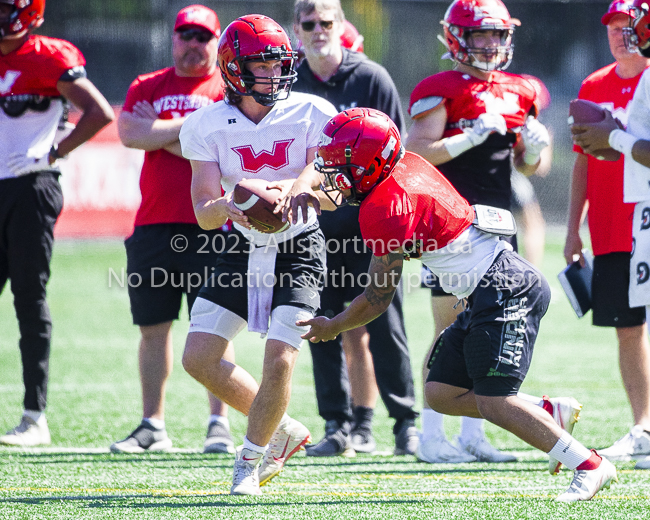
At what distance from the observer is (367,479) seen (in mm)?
3969

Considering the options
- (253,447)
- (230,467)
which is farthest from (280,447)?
(230,467)

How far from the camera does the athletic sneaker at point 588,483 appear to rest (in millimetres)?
3312

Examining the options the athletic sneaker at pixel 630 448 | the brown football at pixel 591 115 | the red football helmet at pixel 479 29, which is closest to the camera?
the brown football at pixel 591 115

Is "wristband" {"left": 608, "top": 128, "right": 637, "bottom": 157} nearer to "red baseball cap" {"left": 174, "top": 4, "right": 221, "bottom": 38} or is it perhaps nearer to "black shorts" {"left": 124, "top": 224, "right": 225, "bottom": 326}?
"black shorts" {"left": 124, "top": 224, "right": 225, "bottom": 326}

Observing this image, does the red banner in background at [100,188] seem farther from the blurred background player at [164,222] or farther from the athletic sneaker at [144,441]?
the athletic sneaker at [144,441]

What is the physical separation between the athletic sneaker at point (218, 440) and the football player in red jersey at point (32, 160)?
90 cm

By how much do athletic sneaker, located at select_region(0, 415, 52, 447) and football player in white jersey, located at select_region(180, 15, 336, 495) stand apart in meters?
1.51

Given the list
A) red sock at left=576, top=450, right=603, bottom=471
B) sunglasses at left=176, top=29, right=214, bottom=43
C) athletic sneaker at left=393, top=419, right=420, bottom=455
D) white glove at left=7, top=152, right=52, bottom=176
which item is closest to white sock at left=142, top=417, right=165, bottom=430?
athletic sneaker at left=393, top=419, right=420, bottom=455

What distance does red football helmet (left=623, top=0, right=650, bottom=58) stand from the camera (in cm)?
385

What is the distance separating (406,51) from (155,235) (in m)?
13.6

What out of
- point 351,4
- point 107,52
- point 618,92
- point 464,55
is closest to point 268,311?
point 464,55

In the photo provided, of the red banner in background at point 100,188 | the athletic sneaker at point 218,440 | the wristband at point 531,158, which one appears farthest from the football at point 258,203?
the red banner in background at point 100,188

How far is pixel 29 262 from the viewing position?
496cm

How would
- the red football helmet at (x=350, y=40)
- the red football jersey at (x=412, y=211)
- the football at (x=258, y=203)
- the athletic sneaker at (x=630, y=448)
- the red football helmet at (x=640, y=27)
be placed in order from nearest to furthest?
the red football jersey at (x=412, y=211) → the football at (x=258, y=203) → the red football helmet at (x=640, y=27) → the athletic sneaker at (x=630, y=448) → the red football helmet at (x=350, y=40)
